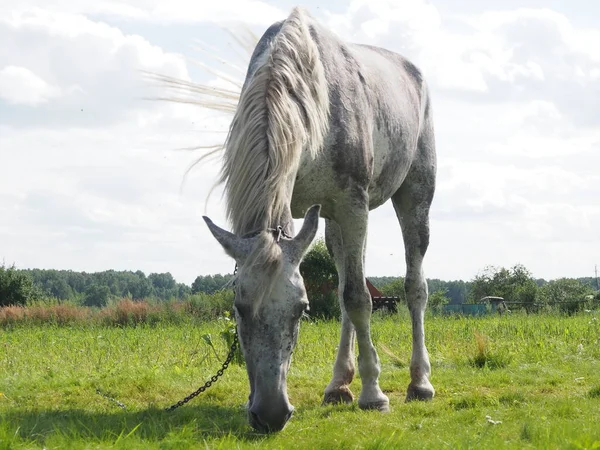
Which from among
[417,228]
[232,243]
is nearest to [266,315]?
[232,243]

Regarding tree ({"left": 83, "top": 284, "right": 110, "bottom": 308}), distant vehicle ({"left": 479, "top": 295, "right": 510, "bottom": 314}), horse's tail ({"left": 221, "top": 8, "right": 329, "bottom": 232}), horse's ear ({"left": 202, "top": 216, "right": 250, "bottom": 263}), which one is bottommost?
tree ({"left": 83, "top": 284, "right": 110, "bottom": 308})

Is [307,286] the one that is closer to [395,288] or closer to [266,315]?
[266,315]

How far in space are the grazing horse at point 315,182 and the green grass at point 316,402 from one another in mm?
459

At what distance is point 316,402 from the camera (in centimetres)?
657

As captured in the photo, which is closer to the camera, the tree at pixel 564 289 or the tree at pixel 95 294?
the tree at pixel 564 289

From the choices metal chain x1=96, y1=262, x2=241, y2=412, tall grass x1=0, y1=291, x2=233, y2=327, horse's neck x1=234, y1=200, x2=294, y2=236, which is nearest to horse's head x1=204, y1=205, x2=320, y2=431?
horse's neck x1=234, y1=200, x2=294, y2=236

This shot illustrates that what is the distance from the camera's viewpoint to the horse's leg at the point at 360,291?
19.3ft

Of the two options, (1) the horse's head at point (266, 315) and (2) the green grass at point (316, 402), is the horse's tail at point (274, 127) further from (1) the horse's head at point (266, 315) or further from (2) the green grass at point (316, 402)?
(2) the green grass at point (316, 402)

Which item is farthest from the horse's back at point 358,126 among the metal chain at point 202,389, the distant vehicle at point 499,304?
the distant vehicle at point 499,304

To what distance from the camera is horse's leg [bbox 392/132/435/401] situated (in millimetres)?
7210

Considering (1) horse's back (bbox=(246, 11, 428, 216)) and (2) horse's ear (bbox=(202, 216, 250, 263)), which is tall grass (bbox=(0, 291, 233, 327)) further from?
(2) horse's ear (bbox=(202, 216, 250, 263))

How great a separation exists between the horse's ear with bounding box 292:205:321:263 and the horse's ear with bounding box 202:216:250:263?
30 cm

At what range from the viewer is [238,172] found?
4828mm

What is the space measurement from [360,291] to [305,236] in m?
1.56
